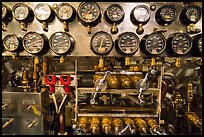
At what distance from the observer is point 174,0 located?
72.2 inches

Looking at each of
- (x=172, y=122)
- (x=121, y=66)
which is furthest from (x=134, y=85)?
(x=172, y=122)

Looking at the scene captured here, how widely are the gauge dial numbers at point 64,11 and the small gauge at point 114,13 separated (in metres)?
0.34

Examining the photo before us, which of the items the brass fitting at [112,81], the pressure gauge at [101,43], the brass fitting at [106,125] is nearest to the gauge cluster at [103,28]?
the pressure gauge at [101,43]

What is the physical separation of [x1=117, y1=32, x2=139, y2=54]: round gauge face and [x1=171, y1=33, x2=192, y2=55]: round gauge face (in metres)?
0.35

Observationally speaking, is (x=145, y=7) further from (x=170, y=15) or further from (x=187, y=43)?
(x=187, y=43)

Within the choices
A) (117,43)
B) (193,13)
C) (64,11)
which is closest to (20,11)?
(64,11)

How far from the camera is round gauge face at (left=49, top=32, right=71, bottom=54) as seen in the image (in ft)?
5.76

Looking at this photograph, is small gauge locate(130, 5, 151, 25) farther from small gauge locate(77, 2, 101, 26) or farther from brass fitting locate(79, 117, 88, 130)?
brass fitting locate(79, 117, 88, 130)

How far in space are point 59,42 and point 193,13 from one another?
1.30m

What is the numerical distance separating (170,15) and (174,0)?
0.19 meters

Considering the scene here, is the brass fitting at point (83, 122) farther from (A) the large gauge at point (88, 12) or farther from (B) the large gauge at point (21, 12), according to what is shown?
(B) the large gauge at point (21, 12)

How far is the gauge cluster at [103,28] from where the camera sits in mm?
1750

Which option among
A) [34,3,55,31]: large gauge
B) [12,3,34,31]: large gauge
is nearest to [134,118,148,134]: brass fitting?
[34,3,55,31]: large gauge

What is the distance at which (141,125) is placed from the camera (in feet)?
5.69
